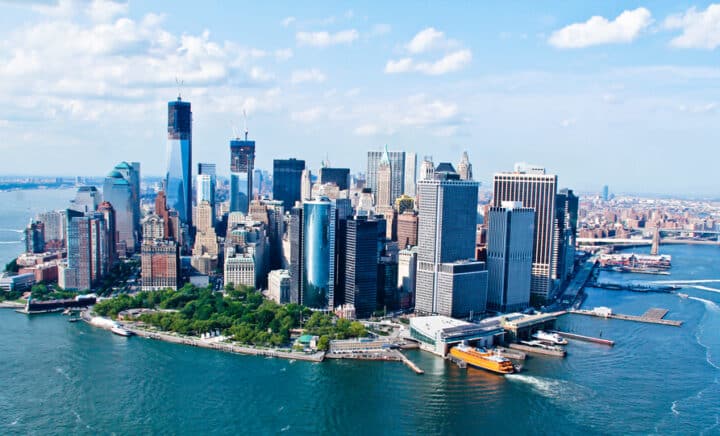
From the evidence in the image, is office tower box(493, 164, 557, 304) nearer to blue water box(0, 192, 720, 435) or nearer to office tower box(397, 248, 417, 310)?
office tower box(397, 248, 417, 310)

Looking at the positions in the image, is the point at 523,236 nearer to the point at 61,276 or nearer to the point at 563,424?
the point at 563,424

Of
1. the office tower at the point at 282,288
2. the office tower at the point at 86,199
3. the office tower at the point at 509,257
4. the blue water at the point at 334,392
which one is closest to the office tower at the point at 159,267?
the office tower at the point at 282,288

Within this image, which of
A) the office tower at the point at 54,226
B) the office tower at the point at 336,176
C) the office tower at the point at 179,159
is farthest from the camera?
the office tower at the point at 336,176

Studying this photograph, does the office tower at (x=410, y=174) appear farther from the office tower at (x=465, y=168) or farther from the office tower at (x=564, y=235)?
the office tower at (x=564, y=235)

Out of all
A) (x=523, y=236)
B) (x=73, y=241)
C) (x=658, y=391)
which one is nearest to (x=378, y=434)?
(x=658, y=391)

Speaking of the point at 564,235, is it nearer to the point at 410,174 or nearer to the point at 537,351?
the point at 537,351

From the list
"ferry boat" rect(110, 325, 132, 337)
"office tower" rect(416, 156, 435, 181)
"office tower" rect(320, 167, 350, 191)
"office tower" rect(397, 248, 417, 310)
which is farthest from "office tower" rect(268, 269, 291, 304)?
"office tower" rect(320, 167, 350, 191)

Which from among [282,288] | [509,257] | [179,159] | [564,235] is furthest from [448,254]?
[179,159]
